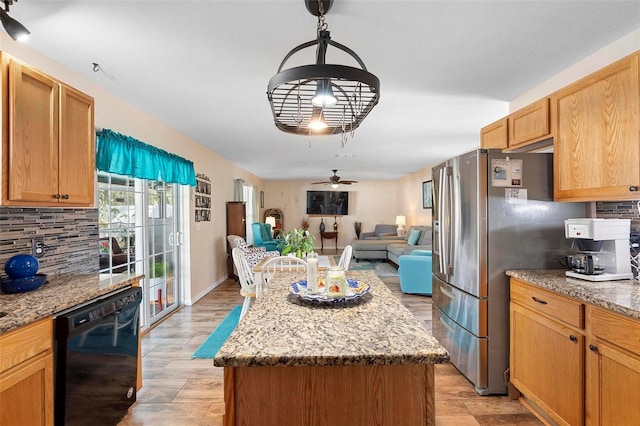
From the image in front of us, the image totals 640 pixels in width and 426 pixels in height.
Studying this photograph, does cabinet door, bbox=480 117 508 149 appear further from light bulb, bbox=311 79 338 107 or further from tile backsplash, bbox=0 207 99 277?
tile backsplash, bbox=0 207 99 277

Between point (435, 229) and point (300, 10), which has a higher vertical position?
point (300, 10)

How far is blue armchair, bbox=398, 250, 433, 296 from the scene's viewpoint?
193 inches

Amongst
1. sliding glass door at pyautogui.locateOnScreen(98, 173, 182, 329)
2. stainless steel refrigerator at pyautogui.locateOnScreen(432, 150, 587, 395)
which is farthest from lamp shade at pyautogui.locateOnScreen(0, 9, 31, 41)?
stainless steel refrigerator at pyautogui.locateOnScreen(432, 150, 587, 395)

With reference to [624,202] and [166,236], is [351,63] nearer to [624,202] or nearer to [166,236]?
[624,202]

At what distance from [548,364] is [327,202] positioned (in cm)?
910

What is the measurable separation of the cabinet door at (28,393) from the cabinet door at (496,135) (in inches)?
135

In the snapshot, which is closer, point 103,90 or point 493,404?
point 493,404

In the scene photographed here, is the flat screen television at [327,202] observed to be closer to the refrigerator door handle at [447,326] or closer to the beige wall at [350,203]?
the beige wall at [350,203]

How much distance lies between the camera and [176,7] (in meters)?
1.71

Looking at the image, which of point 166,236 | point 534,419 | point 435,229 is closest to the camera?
point 534,419

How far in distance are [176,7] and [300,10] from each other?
639 mm

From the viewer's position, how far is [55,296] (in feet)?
5.79

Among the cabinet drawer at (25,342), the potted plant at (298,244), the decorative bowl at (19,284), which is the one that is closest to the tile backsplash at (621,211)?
the potted plant at (298,244)

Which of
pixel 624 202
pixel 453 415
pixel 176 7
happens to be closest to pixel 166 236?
pixel 176 7
